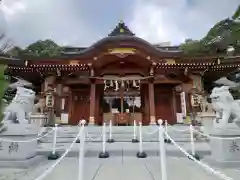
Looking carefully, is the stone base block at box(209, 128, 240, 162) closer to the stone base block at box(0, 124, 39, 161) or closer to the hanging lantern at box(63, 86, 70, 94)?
the stone base block at box(0, 124, 39, 161)

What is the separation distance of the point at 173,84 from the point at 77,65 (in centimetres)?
691

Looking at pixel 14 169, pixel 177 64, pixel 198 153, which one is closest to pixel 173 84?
pixel 177 64

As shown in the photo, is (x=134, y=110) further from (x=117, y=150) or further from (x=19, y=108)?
(x=19, y=108)

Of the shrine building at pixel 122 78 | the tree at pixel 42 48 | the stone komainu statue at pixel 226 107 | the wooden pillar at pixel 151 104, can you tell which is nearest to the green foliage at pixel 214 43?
the shrine building at pixel 122 78

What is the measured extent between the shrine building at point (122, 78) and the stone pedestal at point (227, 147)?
7.62 meters

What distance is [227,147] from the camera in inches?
182

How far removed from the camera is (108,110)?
14344mm

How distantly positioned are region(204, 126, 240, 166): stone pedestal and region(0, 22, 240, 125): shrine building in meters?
7.62

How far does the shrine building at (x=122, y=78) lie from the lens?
12961 millimetres

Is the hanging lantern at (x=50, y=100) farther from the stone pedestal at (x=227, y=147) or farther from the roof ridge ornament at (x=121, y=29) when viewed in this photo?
the stone pedestal at (x=227, y=147)

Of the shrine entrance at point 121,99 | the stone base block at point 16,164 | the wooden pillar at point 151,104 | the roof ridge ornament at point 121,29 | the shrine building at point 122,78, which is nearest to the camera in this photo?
the stone base block at point 16,164

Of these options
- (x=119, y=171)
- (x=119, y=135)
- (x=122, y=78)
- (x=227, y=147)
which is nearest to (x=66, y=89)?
(x=122, y=78)

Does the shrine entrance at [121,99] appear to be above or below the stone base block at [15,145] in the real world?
above

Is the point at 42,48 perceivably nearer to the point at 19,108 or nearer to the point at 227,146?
the point at 19,108
